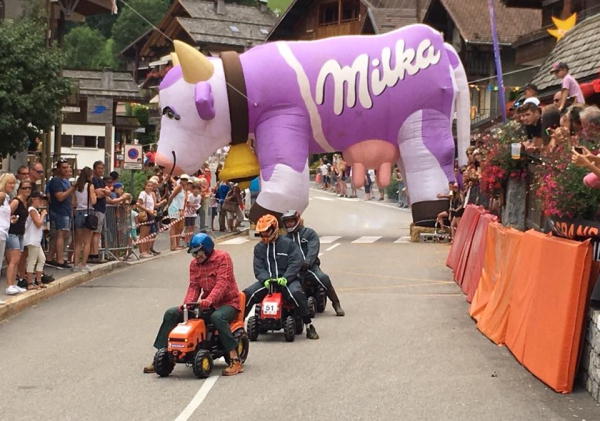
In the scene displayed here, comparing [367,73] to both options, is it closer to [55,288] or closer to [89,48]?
[55,288]

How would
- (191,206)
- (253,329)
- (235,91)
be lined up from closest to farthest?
(253,329) < (235,91) < (191,206)

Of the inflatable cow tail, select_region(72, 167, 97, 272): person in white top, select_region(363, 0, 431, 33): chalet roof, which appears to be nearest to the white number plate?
select_region(72, 167, 97, 272): person in white top

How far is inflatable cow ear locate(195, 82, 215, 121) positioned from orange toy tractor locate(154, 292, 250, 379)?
9.95 metres

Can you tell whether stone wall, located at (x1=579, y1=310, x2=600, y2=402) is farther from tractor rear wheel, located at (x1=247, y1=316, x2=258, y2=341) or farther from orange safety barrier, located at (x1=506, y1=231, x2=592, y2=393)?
tractor rear wheel, located at (x1=247, y1=316, x2=258, y2=341)

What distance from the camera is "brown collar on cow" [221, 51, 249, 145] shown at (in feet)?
70.0

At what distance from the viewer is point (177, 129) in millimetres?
21578

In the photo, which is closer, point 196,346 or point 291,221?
point 196,346

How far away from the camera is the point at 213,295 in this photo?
11125 millimetres

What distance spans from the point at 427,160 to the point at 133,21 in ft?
254

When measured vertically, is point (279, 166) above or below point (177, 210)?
above

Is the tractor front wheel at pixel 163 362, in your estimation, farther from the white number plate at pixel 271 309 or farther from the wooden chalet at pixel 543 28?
the wooden chalet at pixel 543 28

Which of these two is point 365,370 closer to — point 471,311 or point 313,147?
point 471,311

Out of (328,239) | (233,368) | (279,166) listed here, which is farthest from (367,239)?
(233,368)

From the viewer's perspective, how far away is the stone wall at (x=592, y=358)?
9.77m
